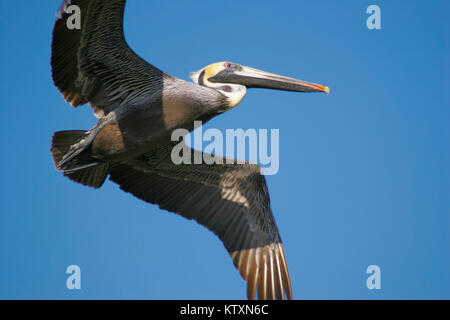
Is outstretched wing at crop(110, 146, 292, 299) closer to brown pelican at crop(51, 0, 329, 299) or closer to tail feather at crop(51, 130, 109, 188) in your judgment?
brown pelican at crop(51, 0, 329, 299)

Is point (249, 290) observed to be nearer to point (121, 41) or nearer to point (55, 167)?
point (55, 167)

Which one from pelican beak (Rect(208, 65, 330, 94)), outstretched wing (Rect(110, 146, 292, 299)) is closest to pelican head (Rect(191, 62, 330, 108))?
pelican beak (Rect(208, 65, 330, 94))

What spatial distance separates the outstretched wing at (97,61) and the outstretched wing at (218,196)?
3.59 ft

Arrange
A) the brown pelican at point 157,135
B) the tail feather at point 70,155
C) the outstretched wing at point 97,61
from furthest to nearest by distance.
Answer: the tail feather at point 70,155, the brown pelican at point 157,135, the outstretched wing at point 97,61

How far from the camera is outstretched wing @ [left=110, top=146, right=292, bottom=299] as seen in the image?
23.7 ft

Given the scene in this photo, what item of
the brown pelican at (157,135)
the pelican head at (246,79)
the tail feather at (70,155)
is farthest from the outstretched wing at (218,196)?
the pelican head at (246,79)

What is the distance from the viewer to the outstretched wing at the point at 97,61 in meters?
5.98

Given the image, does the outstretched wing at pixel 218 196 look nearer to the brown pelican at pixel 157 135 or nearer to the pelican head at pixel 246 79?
the brown pelican at pixel 157 135

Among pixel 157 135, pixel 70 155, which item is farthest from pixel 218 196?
pixel 70 155

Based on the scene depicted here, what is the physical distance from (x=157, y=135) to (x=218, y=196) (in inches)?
63.1

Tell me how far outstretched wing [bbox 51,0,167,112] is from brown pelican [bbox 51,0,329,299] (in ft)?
0.04

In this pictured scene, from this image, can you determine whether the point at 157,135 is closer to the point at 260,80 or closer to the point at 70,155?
the point at 70,155

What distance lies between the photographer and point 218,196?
755cm
